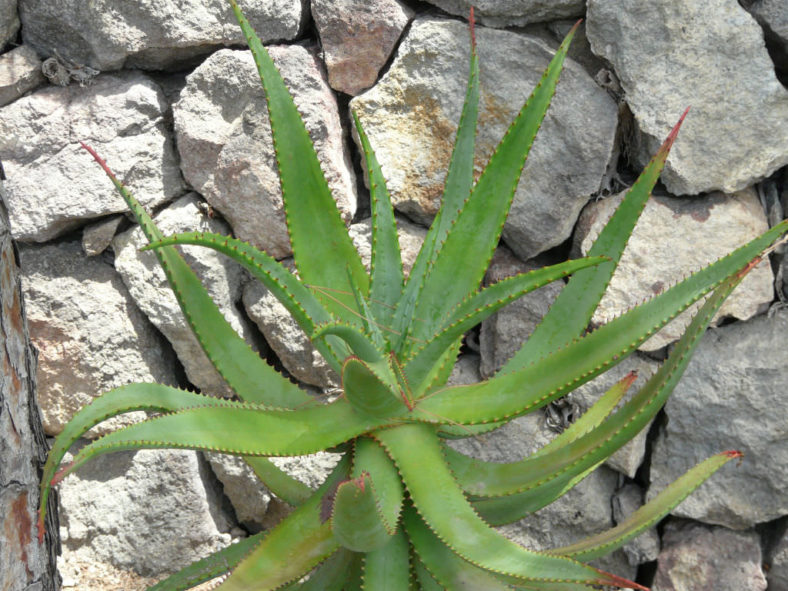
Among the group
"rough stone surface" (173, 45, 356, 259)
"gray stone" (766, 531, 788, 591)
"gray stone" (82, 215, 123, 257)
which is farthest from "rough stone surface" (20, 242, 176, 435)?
"gray stone" (766, 531, 788, 591)

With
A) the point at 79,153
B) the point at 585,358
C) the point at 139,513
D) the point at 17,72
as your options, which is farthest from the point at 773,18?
the point at 139,513

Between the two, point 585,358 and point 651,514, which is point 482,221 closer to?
point 585,358

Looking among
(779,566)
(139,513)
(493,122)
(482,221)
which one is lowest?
(779,566)

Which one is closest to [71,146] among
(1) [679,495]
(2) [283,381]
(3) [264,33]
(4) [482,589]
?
(3) [264,33]

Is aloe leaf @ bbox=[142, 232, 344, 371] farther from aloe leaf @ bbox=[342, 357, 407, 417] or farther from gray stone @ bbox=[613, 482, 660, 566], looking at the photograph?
gray stone @ bbox=[613, 482, 660, 566]

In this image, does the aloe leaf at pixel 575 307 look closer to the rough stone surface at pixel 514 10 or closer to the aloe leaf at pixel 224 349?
the aloe leaf at pixel 224 349

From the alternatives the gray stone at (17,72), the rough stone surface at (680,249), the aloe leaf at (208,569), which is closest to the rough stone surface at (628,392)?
the rough stone surface at (680,249)
